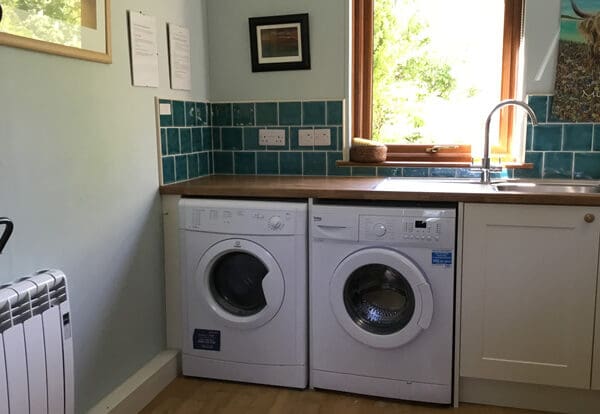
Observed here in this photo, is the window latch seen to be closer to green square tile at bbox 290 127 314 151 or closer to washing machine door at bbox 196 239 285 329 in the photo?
green square tile at bbox 290 127 314 151

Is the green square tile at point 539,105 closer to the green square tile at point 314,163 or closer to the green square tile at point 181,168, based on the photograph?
the green square tile at point 314,163

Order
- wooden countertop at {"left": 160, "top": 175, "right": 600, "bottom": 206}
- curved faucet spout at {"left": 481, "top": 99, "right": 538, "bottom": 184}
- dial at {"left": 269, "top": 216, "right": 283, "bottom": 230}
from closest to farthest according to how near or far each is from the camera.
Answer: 1. wooden countertop at {"left": 160, "top": 175, "right": 600, "bottom": 206}
2. dial at {"left": 269, "top": 216, "right": 283, "bottom": 230}
3. curved faucet spout at {"left": 481, "top": 99, "right": 538, "bottom": 184}

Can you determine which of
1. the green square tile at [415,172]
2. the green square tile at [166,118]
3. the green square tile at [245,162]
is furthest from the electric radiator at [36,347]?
the green square tile at [415,172]

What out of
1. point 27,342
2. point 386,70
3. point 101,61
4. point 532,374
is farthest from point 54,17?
point 532,374

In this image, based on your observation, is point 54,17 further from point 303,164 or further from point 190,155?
point 303,164

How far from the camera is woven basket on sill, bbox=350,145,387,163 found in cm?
284

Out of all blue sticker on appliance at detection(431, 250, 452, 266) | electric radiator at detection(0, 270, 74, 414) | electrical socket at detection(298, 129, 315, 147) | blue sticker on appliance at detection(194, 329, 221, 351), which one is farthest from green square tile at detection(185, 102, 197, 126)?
blue sticker on appliance at detection(431, 250, 452, 266)

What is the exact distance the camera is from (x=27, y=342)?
1577 mm

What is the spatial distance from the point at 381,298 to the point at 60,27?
157 centimetres

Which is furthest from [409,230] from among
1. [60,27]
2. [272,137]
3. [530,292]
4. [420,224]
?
[60,27]

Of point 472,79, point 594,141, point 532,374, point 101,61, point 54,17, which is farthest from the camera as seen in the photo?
point 472,79

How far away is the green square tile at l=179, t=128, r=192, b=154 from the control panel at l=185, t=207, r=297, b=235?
1.41ft

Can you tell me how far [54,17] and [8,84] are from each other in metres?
0.30

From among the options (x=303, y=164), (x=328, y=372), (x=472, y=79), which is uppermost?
(x=472, y=79)
